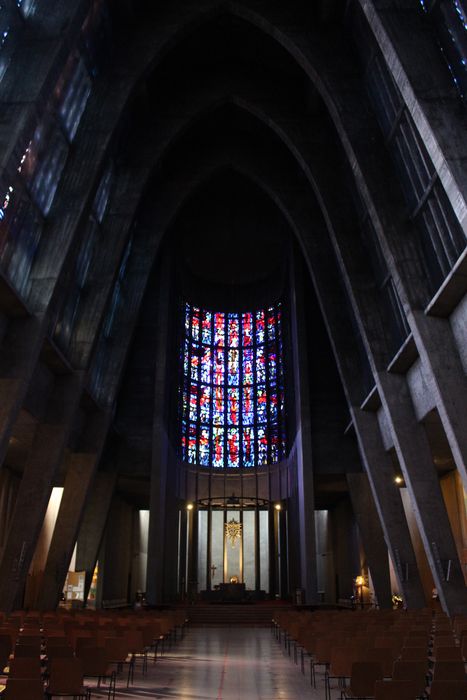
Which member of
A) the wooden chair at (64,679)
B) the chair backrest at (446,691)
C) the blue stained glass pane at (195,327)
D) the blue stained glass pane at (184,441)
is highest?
the blue stained glass pane at (195,327)

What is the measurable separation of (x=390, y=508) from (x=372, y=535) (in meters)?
5.33

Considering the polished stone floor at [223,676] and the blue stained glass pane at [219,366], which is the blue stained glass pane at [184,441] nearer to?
the blue stained glass pane at [219,366]

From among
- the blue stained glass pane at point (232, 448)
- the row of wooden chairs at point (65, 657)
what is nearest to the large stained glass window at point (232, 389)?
the blue stained glass pane at point (232, 448)

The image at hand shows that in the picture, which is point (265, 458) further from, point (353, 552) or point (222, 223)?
point (222, 223)

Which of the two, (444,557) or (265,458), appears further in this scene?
(265,458)

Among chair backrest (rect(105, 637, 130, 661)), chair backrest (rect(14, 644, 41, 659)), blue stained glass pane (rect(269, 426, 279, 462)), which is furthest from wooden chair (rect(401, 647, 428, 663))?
blue stained glass pane (rect(269, 426, 279, 462))

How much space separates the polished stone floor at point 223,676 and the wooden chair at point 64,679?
6.30 ft

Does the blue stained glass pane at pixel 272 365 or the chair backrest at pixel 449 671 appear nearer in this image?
the chair backrest at pixel 449 671

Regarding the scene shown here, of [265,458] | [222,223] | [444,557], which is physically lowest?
[444,557]

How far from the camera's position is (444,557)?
1617 cm

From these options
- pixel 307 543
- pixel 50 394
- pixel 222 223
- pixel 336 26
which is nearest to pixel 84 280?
pixel 50 394

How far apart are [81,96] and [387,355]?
1239 cm

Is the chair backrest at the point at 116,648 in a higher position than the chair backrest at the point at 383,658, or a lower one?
higher

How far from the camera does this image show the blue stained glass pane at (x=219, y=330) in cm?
3631
